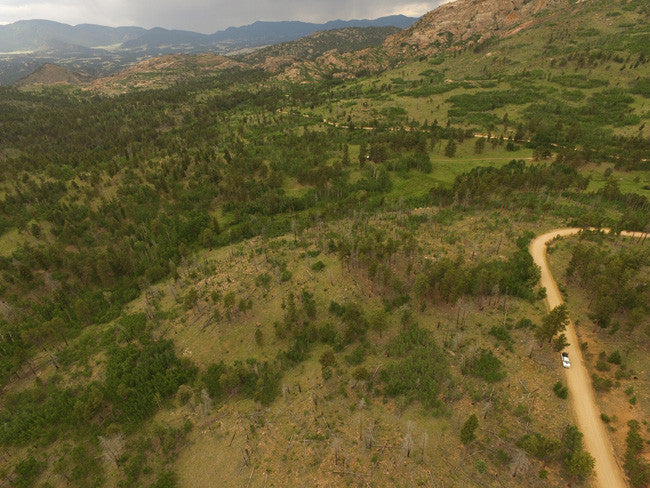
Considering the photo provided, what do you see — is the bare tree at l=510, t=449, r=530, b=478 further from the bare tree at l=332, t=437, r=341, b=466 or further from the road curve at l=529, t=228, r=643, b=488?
the bare tree at l=332, t=437, r=341, b=466

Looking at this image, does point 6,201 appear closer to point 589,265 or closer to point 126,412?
point 126,412

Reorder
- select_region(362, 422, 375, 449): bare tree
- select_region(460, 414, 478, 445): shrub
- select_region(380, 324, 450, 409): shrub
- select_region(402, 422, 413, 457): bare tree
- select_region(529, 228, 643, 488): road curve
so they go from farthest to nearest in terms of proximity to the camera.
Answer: select_region(380, 324, 450, 409): shrub → select_region(362, 422, 375, 449): bare tree → select_region(402, 422, 413, 457): bare tree → select_region(460, 414, 478, 445): shrub → select_region(529, 228, 643, 488): road curve

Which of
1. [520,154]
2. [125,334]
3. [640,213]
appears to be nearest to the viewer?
[125,334]

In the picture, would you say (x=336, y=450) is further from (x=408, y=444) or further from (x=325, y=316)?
(x=325, y=316)

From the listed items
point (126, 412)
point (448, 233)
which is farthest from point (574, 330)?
point (126, 412)

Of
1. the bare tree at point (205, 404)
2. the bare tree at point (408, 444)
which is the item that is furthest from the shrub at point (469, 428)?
the bare tree at point (205, 404)

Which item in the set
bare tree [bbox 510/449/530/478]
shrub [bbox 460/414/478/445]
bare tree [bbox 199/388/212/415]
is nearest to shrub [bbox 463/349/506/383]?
bare tree [bbox 510/449/530/478]

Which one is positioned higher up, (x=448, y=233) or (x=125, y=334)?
(x=448, y=233)

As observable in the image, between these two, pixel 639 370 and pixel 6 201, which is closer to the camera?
pixel 639 370

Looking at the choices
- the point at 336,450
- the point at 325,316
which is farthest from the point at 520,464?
the point at 325,316
